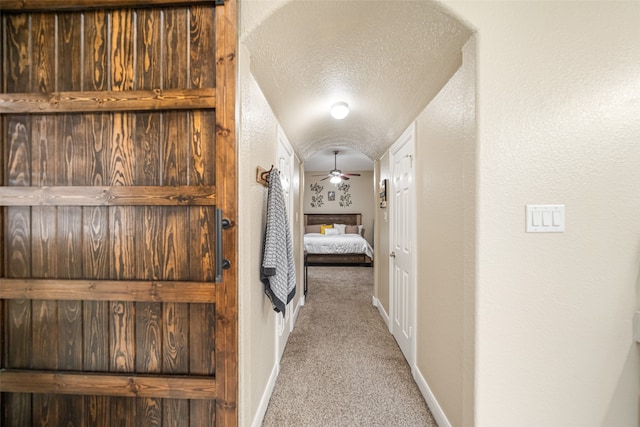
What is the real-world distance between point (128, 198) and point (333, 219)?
6873mm

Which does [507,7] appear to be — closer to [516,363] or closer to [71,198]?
[516,363]

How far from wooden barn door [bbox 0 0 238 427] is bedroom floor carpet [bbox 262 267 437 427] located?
0.76 metres

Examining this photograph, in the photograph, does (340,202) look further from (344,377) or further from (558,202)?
(558,202)

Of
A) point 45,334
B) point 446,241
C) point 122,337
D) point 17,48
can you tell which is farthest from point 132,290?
point 446,241

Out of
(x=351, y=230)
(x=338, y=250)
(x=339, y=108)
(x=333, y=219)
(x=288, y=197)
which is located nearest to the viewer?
(x=339, y=108)

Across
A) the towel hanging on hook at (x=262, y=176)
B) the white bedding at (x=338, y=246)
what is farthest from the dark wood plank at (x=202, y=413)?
the white bedding at (x=338, y=246)

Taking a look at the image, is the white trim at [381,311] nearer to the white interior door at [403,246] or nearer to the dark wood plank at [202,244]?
the white interior door at [403,246]

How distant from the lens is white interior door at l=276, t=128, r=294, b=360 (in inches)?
89.0

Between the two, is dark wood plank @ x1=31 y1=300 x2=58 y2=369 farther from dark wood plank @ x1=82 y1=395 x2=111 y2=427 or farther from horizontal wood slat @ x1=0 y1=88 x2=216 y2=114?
horizontal wood slat @ x1=0 y1=88 x2=216 y2=114

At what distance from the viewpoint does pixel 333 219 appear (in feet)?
26.0

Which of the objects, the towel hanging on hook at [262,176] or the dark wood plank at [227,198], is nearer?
the dark wood plank at [227,198]

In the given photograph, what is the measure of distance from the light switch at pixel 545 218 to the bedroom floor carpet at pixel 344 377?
132cm

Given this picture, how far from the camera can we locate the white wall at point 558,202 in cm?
116

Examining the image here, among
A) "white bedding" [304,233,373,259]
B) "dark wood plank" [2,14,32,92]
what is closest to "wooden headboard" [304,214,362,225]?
"white bedding" [304,233,373,259]
